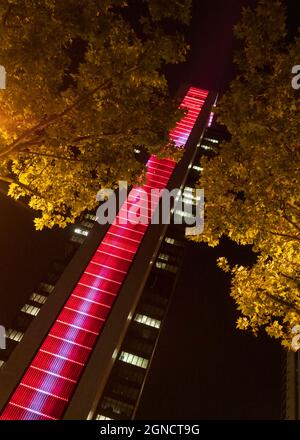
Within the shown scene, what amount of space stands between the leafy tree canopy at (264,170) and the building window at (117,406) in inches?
1493

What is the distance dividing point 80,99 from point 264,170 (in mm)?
5159

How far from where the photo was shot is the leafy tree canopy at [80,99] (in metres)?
9.30

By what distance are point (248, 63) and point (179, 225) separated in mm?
45941

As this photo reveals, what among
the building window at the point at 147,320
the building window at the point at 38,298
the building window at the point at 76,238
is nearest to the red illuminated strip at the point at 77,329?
the building window at the point at 147,320

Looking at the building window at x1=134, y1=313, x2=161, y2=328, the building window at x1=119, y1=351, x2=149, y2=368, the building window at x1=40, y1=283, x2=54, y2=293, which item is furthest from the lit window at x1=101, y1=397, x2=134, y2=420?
the building window at x1=40, y1=283, x2=54, y2=293

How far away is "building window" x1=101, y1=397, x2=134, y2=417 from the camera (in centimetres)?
4227

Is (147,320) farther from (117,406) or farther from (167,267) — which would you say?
(117,406)

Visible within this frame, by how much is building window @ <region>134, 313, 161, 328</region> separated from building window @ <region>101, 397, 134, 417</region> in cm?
986

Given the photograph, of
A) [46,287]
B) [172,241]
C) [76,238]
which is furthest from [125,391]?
[76,238]

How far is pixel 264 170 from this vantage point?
9.13 m

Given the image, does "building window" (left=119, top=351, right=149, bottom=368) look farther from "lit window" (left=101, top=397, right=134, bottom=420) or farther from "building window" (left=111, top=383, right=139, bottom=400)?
"lit window" (left=101, top=397, right=134, bottom=420)

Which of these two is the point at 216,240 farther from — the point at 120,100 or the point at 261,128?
the point at 120,100

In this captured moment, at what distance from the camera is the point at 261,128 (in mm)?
8617
